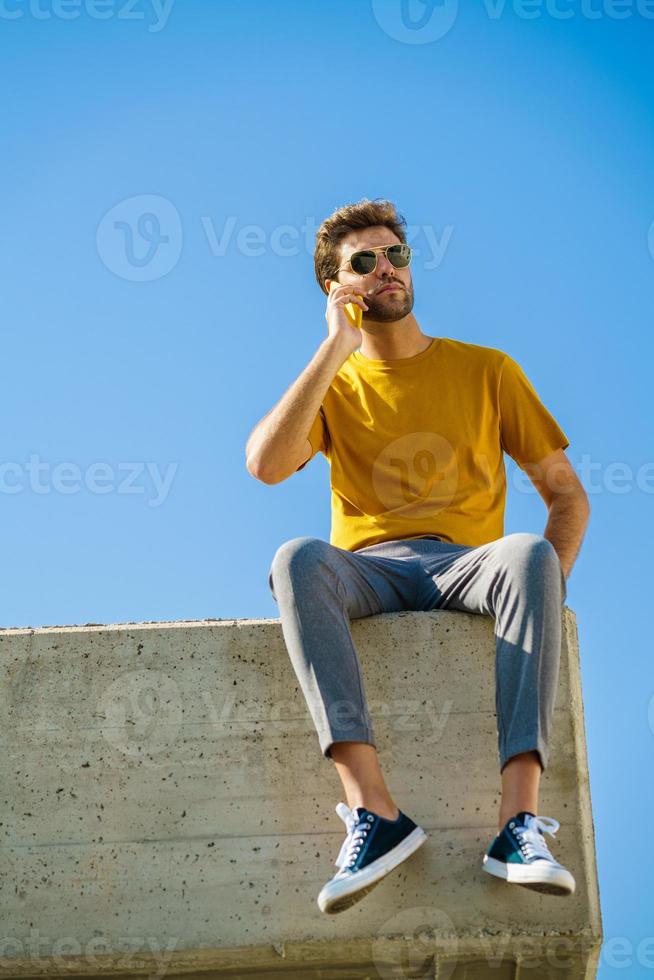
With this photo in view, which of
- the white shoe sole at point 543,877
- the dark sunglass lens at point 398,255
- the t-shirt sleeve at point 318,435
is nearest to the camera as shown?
the white shoe sole at point 543,877

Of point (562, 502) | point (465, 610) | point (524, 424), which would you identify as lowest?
point (465, 610)

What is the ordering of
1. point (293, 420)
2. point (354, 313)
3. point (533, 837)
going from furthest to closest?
point (354, 313) → point (293, 420) → point (533, 837)

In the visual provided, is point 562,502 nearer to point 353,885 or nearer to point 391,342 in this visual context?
point 391,342

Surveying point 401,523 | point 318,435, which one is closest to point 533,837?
point 401,523

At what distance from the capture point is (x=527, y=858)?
293 centimetres

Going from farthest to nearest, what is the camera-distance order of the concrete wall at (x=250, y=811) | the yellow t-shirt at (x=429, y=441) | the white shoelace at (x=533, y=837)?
the yellow t-shirt at (x=429, y=441) → the concrete wall at (x=250, y=811) → the white shoelace at (x=533, y=837)

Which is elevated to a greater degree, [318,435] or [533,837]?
[318,435]

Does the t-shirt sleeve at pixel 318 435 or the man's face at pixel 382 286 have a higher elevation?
the man's face at pixel 382 286

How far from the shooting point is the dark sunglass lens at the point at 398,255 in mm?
4234

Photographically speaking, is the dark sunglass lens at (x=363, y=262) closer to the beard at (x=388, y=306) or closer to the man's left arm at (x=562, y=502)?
the beard at (x=388, y=306)

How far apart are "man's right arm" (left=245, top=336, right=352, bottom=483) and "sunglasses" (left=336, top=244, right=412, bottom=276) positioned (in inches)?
21.7

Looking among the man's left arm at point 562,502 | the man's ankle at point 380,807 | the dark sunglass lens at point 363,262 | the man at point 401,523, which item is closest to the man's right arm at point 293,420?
the man at point 401,523

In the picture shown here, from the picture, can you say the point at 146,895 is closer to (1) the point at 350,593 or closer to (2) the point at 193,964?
(2) the point at 193,964

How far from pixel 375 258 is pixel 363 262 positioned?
0.05 metres
